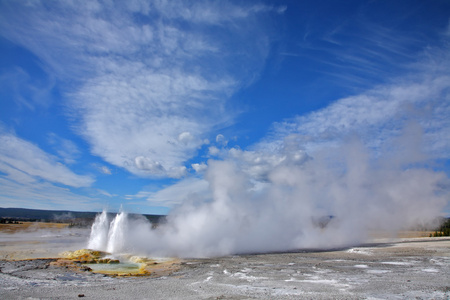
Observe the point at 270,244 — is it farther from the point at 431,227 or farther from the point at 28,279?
the point at 431,227

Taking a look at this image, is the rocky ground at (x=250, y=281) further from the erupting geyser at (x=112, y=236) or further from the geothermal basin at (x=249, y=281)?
the erupting geyser at (x=112, y=236)

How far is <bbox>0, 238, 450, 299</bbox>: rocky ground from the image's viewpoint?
1385 cm

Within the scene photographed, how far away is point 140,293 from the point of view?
14234 mm

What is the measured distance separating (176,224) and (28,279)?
20.6 meters

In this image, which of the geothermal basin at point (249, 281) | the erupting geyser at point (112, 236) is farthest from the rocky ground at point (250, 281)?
the erupting geyser at point (112, 236)

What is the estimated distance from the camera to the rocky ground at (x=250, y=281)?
45.4ft

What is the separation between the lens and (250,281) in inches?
667

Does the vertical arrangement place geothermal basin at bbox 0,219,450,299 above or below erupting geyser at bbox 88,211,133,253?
below

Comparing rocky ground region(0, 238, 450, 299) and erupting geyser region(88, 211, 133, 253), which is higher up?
erupting geyser region(88, 211, 133, 253)

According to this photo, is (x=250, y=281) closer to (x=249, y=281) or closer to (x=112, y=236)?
(x=249, y=281)

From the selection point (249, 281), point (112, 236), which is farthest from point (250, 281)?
point (112, 236)

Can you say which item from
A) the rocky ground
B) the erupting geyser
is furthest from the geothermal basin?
the erupting geyser

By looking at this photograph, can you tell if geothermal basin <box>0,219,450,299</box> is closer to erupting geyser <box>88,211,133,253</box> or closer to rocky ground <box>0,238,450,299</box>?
rocky ground <box>0,238,450,299</box>

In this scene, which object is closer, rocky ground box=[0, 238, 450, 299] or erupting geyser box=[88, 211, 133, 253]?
rocky ground box=[0, 238, 450, 299]
